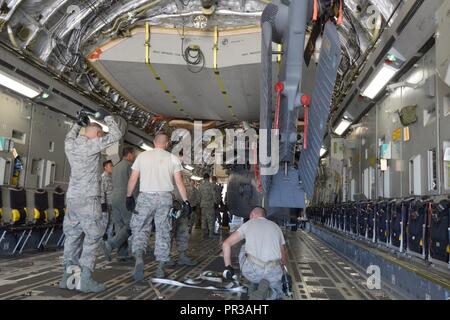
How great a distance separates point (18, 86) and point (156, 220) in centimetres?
362

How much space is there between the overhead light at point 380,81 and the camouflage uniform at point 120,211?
13.5 ft

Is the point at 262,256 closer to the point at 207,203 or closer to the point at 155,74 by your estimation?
the point at 155,74

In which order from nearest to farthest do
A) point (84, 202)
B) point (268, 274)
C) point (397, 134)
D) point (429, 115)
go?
1. point (268, 274)
2. point (84, 202)
3. point (429, 115)
4. point (397, 134)

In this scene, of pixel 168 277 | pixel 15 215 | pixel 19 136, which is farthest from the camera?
pixel 19 136

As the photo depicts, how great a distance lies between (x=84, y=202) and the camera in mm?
4129

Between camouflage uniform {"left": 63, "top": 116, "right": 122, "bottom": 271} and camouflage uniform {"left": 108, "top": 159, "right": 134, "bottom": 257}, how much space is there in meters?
1.81

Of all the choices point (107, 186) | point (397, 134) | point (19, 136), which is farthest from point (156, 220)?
point (397, 134)

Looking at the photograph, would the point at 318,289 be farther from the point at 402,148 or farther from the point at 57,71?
the point at 57,71

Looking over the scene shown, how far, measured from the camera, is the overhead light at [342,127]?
10.2 metres

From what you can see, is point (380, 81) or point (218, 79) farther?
point (218, 79)

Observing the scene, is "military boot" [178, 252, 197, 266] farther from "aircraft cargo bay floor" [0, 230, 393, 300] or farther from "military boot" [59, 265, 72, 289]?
"military boot" [59, 265, 72, 289]
